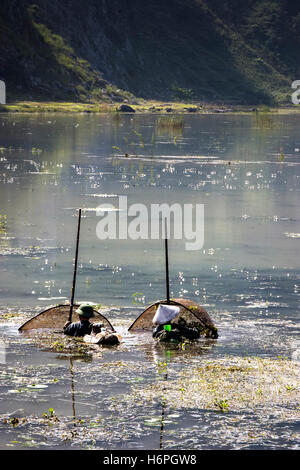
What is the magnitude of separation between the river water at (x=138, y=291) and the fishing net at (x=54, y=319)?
1.60 ft

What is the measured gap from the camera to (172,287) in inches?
1069

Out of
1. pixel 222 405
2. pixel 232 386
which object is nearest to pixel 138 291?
pixel 232 386

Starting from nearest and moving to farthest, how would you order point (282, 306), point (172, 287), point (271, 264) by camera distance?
point (282, 306)
point (172, 287)
point (271, 264)

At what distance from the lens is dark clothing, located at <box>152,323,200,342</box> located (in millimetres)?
21328

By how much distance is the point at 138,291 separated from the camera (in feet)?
86.8

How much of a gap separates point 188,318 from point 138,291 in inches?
182

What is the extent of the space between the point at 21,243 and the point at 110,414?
17193mm

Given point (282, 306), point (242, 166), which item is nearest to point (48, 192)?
point (242, 166)

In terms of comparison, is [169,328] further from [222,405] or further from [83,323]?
[222,405]

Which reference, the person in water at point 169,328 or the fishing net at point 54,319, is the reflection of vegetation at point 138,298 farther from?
the person in water at point 169,328

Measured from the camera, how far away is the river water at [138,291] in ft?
52.0

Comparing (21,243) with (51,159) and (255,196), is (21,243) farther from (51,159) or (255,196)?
(51,159)

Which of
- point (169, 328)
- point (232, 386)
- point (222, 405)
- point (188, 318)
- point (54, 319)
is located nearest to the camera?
point (222, 405)
